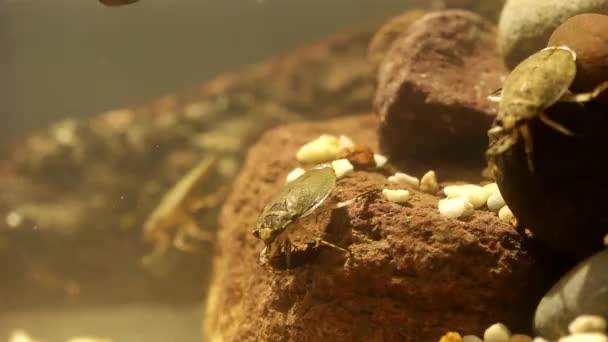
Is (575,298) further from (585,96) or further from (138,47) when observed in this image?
(138,47)

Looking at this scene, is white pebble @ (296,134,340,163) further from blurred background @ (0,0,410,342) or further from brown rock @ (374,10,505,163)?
blurred background @ (0,0,410,342)

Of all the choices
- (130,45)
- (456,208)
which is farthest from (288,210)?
(130,45)

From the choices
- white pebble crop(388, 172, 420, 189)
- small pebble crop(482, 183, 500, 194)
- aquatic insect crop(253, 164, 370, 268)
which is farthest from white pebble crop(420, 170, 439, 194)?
aquatic insect crop(253, 164, 370, 268)

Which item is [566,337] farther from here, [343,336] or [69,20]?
[69,20]

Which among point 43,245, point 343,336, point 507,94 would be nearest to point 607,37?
point 507,94

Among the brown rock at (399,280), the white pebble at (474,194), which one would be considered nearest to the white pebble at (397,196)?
the brown rock at (399,280)
